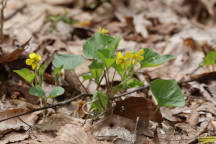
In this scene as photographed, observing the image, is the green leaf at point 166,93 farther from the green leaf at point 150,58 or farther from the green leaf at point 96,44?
the green leaf at point 96,44

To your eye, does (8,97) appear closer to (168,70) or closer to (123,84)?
(123,84)

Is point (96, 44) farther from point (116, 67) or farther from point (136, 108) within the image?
point (136, 108)

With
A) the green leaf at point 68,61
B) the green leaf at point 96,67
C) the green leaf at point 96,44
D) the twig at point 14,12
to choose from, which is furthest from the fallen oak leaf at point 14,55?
the twig at point 14,12

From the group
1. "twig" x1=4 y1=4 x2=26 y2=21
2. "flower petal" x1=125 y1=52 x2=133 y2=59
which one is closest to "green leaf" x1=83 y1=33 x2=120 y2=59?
"flower petal" x1=125 y1=52 x2=133 y2=59

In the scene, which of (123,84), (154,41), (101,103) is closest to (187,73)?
(154,41)

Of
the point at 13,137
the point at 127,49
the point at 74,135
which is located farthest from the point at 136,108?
the point at 127,49

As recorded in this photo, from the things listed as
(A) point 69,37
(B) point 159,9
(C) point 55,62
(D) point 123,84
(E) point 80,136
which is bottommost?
(E) point 80,136
